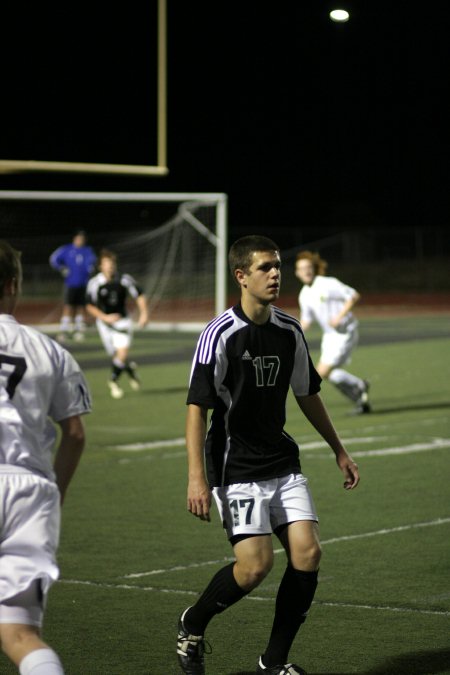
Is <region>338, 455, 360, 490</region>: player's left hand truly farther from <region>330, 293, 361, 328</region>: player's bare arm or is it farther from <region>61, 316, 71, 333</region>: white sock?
<region>61, 316, 71, 333</region>: white sock

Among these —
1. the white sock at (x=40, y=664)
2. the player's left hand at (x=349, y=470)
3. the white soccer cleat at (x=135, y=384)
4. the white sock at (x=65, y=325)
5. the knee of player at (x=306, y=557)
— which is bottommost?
the white sock at (x=65, y=325)

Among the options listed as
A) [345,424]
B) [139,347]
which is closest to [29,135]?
[139,347]

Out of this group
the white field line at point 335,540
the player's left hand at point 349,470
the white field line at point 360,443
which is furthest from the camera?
the white field line at point 360,443

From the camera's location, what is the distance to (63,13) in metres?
53.5

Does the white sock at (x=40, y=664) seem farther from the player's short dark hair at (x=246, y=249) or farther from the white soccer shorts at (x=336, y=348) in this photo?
the white soccer shorts at (x=336, y=348)

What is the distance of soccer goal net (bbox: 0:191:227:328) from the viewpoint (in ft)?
94.4

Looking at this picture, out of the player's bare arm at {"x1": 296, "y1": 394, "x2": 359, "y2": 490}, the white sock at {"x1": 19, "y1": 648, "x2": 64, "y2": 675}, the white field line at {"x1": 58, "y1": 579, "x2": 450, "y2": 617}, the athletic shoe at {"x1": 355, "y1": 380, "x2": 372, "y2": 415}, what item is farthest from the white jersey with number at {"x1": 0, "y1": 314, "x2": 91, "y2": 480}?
the athletic shoe at {"x1": 355, "y1": 380, "x2": 372, "y2": 415}

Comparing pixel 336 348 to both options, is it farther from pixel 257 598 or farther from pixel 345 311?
pixel 257 598

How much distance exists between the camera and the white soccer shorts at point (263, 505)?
5723 mm

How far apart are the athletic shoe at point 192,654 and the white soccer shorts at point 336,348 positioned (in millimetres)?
9359

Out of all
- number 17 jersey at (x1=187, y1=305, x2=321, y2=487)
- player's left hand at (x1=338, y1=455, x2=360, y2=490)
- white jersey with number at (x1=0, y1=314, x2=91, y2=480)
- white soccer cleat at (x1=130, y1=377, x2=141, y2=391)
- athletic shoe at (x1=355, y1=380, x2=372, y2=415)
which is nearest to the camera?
white jersey with number at (x1=0, y1=314, x2=91, y2=480)

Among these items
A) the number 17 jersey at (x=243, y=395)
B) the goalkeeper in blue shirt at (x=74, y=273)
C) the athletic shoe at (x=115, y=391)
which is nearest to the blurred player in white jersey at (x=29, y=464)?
the number 17 jersey at (x=243, y=395)

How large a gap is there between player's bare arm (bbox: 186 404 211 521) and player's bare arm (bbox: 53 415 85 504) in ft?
3.84

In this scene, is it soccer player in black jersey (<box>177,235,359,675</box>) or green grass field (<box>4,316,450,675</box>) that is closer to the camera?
soccer player in black jersey (<box>177,235,359,675</box>)
